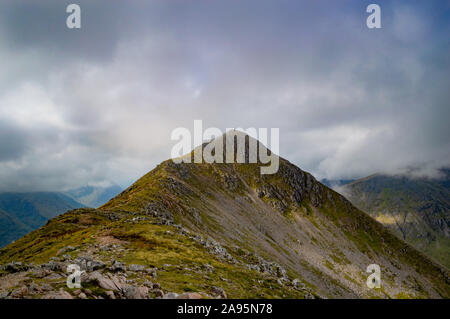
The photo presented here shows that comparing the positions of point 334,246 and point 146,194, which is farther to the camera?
point 334,246

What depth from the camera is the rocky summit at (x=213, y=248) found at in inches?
714

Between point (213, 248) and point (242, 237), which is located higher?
point (213, 248)

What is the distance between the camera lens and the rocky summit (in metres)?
18.1

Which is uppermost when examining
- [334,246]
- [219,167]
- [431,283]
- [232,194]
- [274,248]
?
[219,167]

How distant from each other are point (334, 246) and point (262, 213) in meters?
51.6

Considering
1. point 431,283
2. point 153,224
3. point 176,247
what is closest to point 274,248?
point 153,224

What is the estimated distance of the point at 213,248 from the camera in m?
39.8

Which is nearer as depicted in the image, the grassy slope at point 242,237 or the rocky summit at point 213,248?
the rocky summit at point 213,248

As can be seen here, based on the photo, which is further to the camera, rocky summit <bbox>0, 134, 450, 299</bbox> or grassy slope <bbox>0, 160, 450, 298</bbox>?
grassy slope <bbox>0, 160, 450, 298</bbox>

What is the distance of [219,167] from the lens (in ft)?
584

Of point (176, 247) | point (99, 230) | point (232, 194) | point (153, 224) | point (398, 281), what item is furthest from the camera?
point (232, 194)

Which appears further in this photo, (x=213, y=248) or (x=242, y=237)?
(x=242, y=237)
